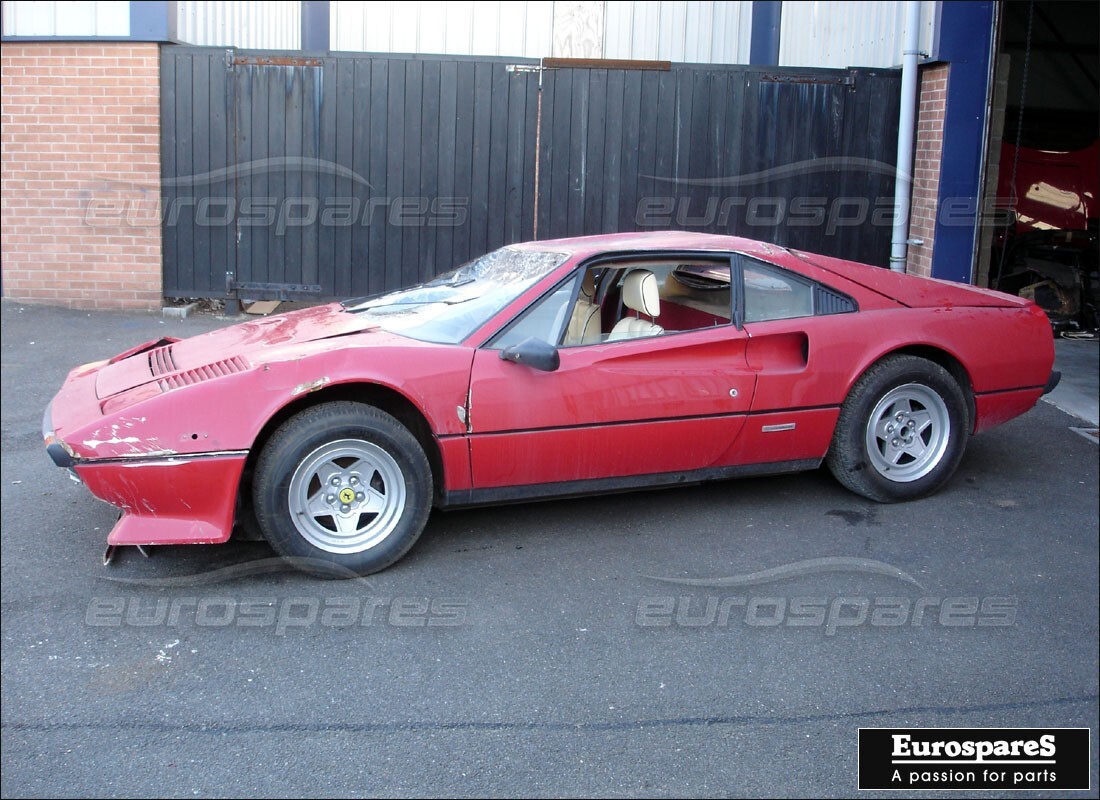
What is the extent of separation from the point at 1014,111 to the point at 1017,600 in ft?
41.5

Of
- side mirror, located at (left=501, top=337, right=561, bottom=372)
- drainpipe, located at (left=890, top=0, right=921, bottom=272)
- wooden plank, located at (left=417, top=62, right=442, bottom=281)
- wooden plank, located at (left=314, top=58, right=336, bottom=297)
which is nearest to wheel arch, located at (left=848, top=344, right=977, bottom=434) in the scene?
side mirror, located at (left=501, top=337, right=561, bottom=372)

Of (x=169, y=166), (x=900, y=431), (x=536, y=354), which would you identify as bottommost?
(x=900, y=431)

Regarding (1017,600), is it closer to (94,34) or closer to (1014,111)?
(94,34)

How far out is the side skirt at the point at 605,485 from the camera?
488 centimetres

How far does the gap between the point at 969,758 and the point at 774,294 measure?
258 cm

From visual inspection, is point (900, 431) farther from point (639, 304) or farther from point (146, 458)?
point (146, 458)

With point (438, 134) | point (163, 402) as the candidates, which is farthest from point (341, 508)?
point (438, 134)

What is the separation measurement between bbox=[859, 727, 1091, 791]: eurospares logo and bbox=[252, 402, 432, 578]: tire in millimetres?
2062

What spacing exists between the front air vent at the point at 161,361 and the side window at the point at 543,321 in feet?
4.72

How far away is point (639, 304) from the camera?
525cm

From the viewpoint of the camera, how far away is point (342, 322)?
529 centimetres

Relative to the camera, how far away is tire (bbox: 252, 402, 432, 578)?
14.7ft

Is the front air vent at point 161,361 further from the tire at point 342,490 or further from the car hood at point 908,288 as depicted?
the car hood at point 908,288

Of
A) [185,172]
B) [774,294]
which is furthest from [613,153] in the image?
[774,294]
